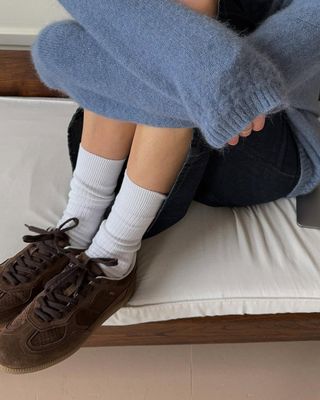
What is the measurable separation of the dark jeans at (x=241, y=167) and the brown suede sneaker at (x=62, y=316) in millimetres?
119

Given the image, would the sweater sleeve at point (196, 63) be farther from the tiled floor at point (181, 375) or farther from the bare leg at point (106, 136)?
the tiled floor at point (181, 375)

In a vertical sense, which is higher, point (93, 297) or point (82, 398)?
point (93, 297)

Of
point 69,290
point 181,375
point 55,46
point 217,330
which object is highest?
point 55,46

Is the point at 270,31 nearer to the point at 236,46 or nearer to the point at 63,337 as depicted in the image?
the point at 236,46

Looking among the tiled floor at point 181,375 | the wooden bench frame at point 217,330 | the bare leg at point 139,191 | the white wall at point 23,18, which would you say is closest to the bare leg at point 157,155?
the bare leg at point 139,191

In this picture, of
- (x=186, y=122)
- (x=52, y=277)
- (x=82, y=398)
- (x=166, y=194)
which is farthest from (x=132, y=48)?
(x=82, y=398)

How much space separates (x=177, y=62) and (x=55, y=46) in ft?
0.63

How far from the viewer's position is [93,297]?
2.32 feet

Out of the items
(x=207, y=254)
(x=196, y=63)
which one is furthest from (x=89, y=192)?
(x=196, y=63)

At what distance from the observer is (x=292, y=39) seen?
0.59 metres

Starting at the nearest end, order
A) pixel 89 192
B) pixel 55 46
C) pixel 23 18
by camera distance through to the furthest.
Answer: pixel 55 46, pixel 89 192, pixel 23 18

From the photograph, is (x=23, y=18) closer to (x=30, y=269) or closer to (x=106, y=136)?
(x=106, y=136)

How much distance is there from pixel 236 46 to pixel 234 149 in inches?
9.8

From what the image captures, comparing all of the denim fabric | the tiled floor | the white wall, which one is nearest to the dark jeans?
the denim fabric
